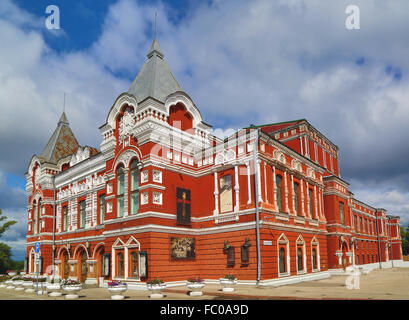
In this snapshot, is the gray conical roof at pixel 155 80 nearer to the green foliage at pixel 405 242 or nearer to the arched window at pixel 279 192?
the arched window at pixel 279 192

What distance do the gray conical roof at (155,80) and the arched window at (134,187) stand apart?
16.0ft

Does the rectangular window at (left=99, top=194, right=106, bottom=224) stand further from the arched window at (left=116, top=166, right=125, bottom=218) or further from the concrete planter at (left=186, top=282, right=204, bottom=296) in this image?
the concrete planter at (left=186, top=282, right=204, bottom=296)

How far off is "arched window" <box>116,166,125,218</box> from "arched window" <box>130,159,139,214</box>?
1217 mm

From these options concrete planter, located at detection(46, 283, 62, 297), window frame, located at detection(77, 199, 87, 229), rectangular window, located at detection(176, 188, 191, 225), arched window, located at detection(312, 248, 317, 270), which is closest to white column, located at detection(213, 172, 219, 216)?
rectangular window, located at detection(176, 188, 191, 225)

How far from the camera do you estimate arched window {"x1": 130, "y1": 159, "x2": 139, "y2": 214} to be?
76.8 ft

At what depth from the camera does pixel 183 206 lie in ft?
79.3

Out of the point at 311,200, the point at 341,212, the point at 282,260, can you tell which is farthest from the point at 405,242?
the point at 282,260

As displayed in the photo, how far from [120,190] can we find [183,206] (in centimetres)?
474

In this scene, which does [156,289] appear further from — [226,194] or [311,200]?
[311,200]

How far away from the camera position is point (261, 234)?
2108 centimetres

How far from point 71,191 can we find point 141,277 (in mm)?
14889

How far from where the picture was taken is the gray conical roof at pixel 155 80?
25016 millimetres
